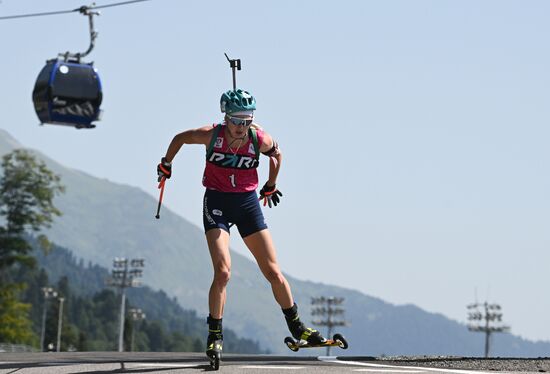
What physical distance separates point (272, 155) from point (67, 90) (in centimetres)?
976

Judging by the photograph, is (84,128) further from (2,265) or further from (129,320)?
(129,320)

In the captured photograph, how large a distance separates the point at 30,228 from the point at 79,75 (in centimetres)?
5691

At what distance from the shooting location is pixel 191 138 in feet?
40.5

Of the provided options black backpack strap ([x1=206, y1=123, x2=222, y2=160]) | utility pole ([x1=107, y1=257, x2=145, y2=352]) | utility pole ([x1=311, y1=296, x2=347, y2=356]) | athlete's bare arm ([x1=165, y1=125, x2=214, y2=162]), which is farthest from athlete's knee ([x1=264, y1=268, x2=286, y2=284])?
utility pole ([x1=311, y1=296, x2=347, y2=356])

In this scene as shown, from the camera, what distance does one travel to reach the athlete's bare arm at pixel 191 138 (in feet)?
40.2

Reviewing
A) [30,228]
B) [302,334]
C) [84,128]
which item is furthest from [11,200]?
[302,334]

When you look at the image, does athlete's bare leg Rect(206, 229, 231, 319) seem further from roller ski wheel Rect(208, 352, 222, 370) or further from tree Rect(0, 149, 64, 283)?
tree Rect(0, 149, 64, 283)

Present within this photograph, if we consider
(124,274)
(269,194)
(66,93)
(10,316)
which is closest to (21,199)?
(10,316)

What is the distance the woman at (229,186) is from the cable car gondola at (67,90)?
31.1ft

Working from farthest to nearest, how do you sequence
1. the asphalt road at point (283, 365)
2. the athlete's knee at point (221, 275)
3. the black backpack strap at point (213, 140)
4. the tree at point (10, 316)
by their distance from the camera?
the tree at point (10, 316) → the black backpack strap at point (213, 140) → the athlete's knee at point (221, 275) → the asphalt road at point (283, 365)

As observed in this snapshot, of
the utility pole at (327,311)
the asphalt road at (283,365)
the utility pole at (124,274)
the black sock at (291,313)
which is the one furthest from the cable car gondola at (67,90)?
the utility pole at (327,311)

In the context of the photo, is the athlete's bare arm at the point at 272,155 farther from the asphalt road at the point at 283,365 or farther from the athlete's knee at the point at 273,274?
the asphalt road at the point at 283,365

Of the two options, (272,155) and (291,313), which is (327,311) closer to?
(291,313)

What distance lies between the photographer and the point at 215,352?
11836mm
